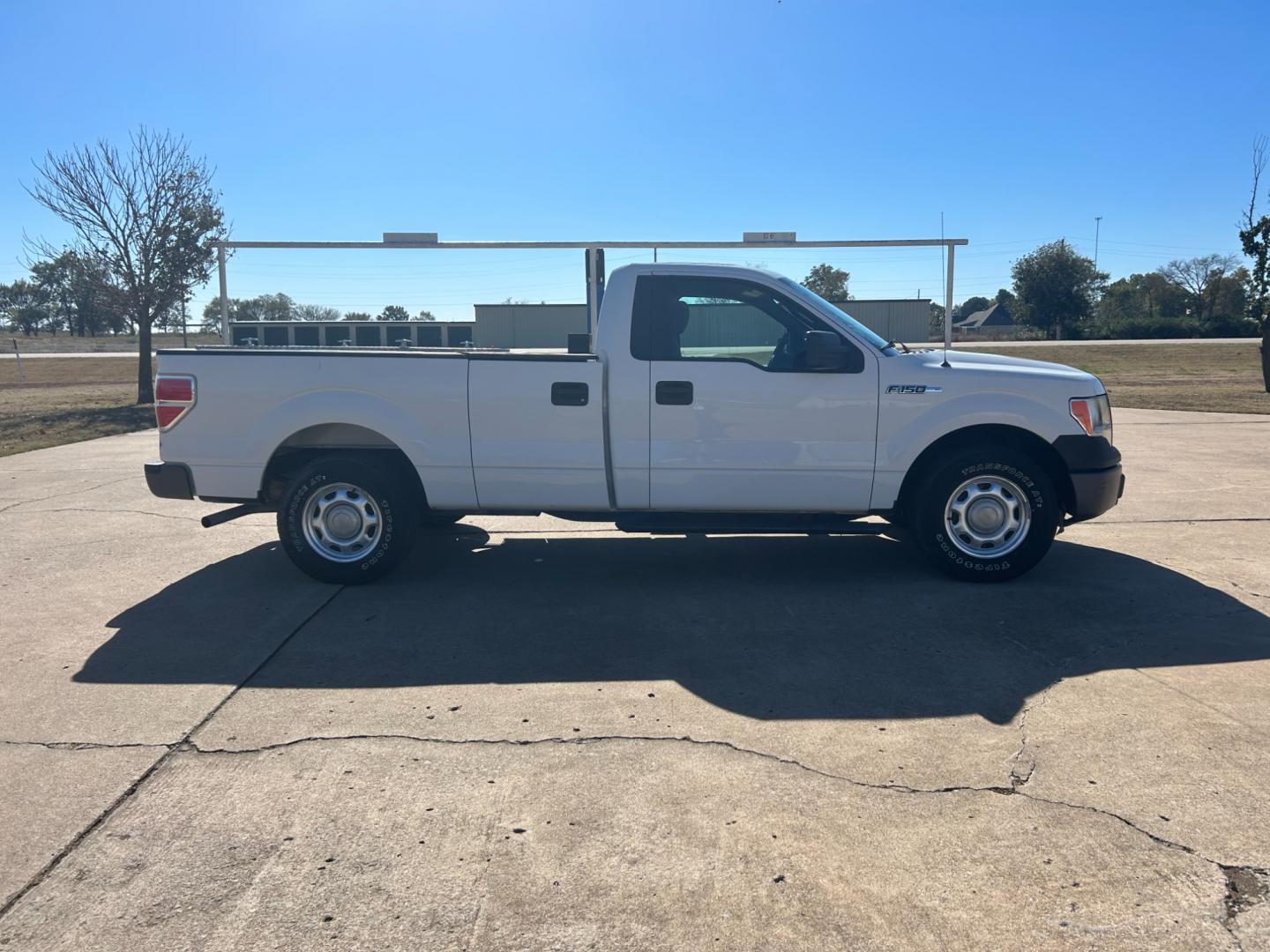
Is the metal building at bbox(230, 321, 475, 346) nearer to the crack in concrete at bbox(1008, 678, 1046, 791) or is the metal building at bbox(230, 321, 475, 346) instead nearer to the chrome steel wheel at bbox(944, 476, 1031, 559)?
the chrome steel wheel at bbox(944, 476, 1031, 559)

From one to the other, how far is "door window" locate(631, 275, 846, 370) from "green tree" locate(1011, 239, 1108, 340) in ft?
223

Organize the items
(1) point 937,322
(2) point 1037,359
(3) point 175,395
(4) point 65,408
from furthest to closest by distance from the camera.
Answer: (2) point 1037,359 → (4) point 65,408 → (1) point 937,322 → (3) point 175,395

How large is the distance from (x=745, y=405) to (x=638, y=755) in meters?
2.72

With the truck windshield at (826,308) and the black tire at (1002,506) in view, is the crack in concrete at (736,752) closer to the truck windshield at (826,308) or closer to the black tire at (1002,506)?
the black tire at (1002,506)

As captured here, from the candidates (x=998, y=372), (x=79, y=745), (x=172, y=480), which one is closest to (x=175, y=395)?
(x=172, y=480)

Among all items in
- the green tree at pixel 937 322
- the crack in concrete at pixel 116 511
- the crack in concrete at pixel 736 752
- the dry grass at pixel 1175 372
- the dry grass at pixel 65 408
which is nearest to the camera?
the crack in concrete at pixel 736 752

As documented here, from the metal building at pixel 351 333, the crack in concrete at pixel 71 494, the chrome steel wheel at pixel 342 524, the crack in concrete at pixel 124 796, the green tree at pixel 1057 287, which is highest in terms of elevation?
the green tree at pixel 1057 287

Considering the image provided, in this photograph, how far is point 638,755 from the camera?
12.3 ft

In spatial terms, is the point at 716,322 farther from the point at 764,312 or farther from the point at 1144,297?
the point at 1144,297

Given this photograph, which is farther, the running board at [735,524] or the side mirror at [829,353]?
the running board at [735,524]

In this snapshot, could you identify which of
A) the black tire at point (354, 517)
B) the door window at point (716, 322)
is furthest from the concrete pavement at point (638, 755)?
the door window at point (716, 322)

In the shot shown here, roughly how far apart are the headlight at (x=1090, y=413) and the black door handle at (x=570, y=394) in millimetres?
3055

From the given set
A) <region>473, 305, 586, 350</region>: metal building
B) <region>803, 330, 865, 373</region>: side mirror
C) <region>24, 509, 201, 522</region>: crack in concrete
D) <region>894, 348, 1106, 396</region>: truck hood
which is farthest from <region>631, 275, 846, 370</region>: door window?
<region>24, 509, 201, 522</region>: crack in concrete

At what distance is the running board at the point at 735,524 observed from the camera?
5.94m
